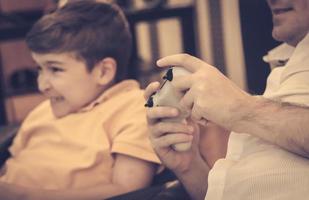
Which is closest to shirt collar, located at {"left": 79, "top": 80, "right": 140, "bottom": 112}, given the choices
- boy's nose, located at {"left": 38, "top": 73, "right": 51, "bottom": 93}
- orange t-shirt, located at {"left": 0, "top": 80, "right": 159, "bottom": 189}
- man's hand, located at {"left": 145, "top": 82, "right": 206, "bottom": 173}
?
orange t-shirt, located at {"left": 0, "top": 80, "right": 159, "bottom": 189}

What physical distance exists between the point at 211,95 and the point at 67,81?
0.62m

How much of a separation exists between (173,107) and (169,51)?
2.67m

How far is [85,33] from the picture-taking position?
4.74 ft

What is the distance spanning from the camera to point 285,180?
0.86 m

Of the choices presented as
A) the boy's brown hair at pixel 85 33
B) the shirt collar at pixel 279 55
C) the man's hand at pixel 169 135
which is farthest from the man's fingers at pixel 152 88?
the boy's brown hair at pixel 85 33

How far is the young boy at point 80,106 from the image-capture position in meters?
1.32

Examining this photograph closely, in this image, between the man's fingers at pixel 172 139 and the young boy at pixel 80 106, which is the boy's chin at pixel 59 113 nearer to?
the young boy at pixel 80 106

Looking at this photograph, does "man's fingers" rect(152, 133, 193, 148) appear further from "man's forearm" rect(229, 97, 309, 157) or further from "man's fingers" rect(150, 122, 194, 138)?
"man's forearm" rect(229, 97, 309, 157)

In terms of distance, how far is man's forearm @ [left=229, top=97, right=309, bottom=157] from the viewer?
0.84 metres

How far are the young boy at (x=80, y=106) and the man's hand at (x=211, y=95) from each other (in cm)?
37

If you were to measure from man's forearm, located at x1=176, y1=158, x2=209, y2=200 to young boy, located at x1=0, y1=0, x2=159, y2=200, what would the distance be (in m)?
0.12

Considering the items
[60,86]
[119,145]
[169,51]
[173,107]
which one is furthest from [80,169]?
[169,51]

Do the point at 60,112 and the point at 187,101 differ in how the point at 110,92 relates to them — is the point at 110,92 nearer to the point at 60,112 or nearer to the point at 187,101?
the point at 60,112

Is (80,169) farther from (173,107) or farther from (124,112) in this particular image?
(173,107)
